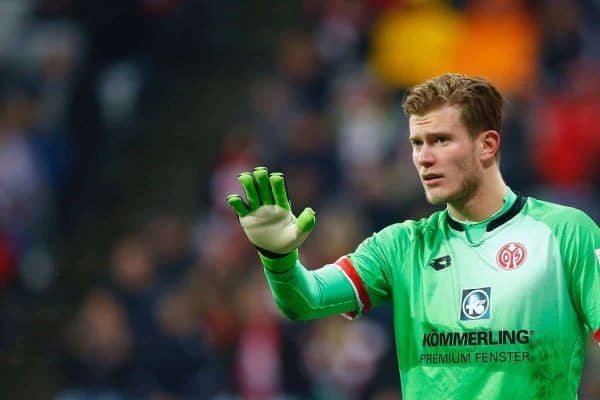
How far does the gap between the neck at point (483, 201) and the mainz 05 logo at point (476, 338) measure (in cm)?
46

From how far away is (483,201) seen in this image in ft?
16.7

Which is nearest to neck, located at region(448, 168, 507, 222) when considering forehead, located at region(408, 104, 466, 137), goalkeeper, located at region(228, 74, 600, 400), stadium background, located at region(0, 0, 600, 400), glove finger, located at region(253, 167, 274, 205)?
goalkeeper, located at region(228, 74, 600, 400)

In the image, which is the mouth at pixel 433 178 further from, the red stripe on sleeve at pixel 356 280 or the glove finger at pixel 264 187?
the glove finger at pixel 264 187

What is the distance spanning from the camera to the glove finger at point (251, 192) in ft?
16.1

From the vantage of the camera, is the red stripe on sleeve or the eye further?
the red stripe on sleeve

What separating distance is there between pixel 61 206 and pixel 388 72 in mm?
3326

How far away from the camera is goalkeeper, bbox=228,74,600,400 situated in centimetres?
482

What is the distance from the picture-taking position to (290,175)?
440 inches

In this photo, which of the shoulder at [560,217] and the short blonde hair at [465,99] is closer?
the shoulder at [560,217]

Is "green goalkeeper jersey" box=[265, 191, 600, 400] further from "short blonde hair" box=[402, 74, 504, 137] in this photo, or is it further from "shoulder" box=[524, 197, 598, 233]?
"short blonde hair" box=[402, 74, 504, 137]

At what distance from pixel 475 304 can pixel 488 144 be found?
Result: 1.98ft

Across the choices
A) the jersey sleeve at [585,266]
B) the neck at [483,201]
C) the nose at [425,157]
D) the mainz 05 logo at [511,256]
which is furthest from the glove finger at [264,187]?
the jersey sleeve at [585,266]

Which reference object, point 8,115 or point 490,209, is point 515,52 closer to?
point 8,115

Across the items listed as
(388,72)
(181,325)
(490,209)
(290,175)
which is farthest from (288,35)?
(490,209)
